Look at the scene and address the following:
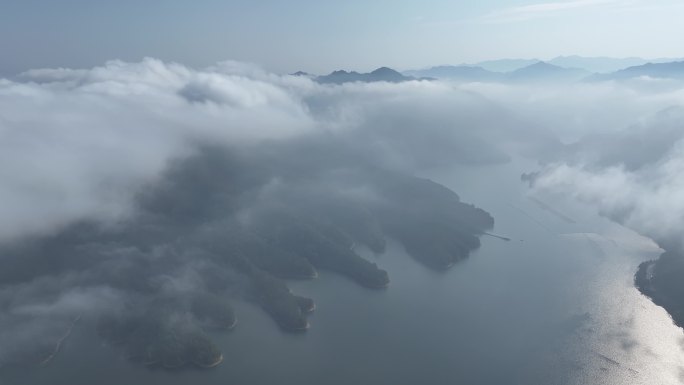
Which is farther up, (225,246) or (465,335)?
(225,246)

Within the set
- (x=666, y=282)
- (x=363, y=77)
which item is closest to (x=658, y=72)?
(x=363, y=77)

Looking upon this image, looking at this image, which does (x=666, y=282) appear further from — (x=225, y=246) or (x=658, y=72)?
(x=658, y=72)

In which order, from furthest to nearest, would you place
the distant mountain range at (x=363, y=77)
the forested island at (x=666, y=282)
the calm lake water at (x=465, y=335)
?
the distant mountain range at (x=363, y=77) < the forested island at (x=666, y=282) < the calm lake water at (x=465, y=335)

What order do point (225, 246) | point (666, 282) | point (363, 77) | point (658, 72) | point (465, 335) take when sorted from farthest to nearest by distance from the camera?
point (658, 72) < point (363, 77) < point (225, 246) < point (666, 282) < point (465, 335)

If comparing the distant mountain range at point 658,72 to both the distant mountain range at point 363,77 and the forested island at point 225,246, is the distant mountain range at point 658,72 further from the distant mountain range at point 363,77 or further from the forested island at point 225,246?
the forested island at point 225,246

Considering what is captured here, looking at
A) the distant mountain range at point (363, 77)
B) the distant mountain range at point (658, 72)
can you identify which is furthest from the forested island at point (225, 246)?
the distant mountain range at point (658, 72)

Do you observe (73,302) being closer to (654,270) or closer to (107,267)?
(107,267)

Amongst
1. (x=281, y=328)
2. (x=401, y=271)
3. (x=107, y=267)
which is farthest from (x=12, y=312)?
(x=401, y=271)

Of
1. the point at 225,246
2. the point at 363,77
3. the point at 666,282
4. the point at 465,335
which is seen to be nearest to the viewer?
the point at 465,335
